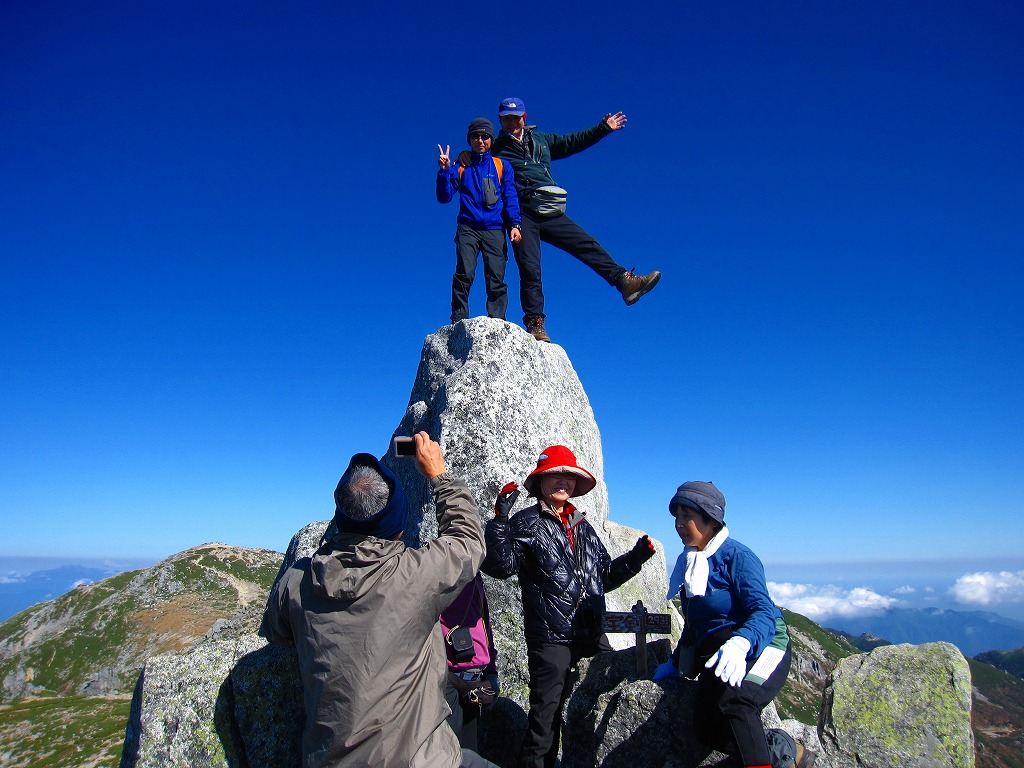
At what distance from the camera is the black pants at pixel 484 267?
1354cm

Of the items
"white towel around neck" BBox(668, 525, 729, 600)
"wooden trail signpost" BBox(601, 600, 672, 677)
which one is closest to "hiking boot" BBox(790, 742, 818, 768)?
"wooden trail signpost" BBox(601, 600, 672, 677)

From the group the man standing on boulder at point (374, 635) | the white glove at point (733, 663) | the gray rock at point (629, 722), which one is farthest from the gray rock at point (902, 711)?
the man standing on boulder at point (374, 635)

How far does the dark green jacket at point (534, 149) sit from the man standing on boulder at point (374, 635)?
10261 mm

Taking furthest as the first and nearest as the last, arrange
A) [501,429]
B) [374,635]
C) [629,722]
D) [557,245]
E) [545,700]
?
[557,245] → [501,429] → [629,722] → [545,700] → [374,635]

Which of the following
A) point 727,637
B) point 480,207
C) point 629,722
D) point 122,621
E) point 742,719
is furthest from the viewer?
point 122,621

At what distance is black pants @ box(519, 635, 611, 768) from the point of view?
7.26 meters

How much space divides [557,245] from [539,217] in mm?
747

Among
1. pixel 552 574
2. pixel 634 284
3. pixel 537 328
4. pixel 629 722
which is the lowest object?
pixel 629 722

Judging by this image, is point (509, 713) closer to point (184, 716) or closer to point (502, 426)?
point (184, 716)

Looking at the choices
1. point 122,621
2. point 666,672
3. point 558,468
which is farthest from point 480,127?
Answer: point 122,621

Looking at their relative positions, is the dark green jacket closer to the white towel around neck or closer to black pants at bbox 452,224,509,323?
black pants at bbox 452,224,509,323

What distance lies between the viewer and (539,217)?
14086 millimetres

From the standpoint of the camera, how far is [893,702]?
26.4 feet

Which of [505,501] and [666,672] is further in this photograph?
[666,672]
